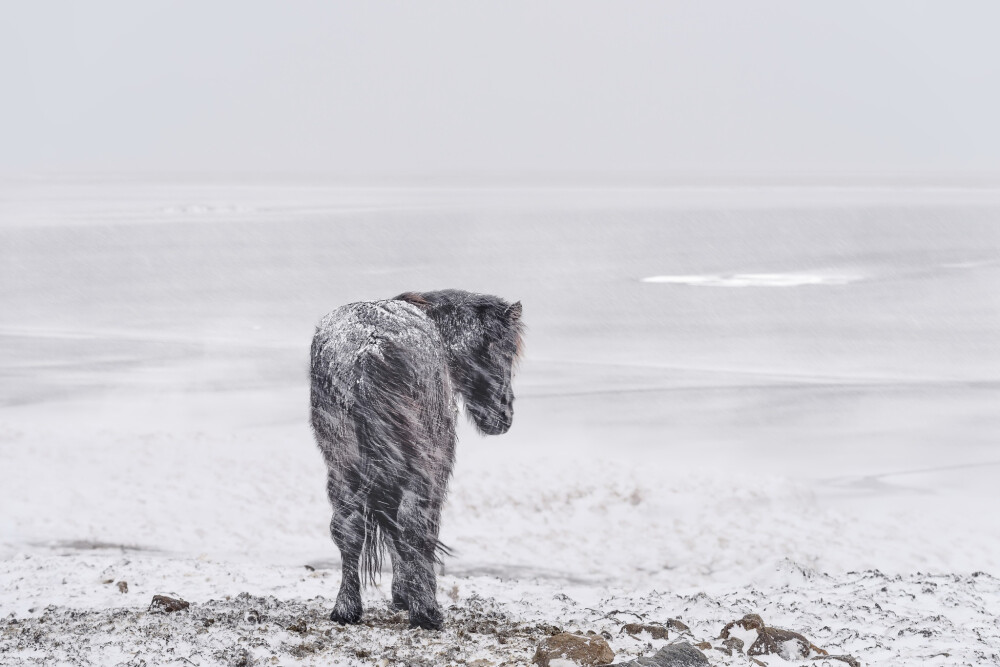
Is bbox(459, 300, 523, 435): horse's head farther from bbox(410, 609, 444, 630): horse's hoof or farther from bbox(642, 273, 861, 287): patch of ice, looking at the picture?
bbox(642, 273, 861, 287): patch of ice

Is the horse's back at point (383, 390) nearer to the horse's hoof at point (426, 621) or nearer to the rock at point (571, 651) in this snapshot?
the horse's hoof at point (426, 621)

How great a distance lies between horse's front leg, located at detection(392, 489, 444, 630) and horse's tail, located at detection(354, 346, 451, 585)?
0.07 m

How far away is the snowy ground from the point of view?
20.9 ft

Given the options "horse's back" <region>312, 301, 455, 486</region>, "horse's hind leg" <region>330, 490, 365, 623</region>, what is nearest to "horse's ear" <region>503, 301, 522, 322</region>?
"horse's back" <region>312, 301, 455, 486</region>

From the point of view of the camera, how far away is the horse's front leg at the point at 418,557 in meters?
5.75

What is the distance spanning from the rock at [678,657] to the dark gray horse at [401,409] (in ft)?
4.66

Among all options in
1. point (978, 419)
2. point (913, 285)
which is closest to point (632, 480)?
point (978, 419)

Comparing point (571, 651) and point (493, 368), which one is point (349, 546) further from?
point (571, 651)

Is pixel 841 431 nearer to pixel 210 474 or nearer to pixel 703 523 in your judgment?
pixel 703 523

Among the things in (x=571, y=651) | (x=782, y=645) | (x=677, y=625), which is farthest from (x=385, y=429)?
(x=782, y=645)

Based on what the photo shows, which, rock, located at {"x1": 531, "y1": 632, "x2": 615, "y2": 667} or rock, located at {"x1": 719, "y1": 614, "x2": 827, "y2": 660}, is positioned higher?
rock, located at {"x1": 531, "y1": 632, "x2": 615, "y2": 667}

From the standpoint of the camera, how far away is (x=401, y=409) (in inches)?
221

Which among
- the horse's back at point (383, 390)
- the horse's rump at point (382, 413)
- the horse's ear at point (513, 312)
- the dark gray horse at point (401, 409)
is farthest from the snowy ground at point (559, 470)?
the horse's ear at point (513, 312)

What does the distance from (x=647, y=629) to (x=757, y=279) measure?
90.3 feet
